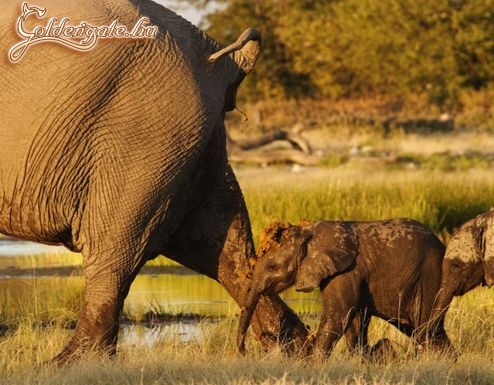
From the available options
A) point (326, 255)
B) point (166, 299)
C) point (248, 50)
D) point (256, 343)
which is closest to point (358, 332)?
point (326, 255)

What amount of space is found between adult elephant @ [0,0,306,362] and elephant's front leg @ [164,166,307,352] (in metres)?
0.28

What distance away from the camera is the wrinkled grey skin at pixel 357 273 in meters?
7.78

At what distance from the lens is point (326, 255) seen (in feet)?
25.5

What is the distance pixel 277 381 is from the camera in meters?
→ 6.40

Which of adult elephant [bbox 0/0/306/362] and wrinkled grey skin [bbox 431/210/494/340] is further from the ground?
adult elephant [bbox 0/0/306/362]

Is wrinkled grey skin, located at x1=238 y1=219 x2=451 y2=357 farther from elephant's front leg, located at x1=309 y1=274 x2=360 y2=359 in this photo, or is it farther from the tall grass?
the tall grass

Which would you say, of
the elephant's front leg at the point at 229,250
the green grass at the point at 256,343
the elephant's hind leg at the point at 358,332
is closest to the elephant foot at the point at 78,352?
the green grass at the point at 256,343

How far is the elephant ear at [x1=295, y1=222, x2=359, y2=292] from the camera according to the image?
777cm

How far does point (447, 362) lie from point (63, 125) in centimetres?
241

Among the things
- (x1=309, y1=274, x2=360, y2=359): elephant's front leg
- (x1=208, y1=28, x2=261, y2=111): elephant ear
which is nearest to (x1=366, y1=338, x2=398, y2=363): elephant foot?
(x1=309, y1=274, x2=360, y2=359): elephant's front leg

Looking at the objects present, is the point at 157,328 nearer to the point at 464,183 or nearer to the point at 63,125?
the point at 63,125

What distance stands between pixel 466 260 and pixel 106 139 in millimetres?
2135

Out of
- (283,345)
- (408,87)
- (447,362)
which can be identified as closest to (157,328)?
(283,345)

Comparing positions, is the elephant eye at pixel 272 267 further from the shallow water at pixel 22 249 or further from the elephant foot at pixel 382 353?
the shallow water at pixel 22 249
